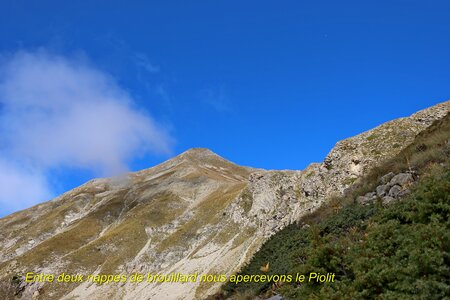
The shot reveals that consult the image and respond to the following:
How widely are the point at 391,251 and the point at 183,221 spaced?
9260 centimetres

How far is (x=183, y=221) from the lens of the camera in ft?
334

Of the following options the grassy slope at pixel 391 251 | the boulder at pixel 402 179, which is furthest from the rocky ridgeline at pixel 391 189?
the grassy slope at pixel 391 251

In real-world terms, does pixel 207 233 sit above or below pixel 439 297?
above

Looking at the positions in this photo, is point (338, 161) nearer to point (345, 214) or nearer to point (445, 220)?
point (345, 214)

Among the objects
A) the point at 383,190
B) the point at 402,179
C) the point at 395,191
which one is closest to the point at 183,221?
the point at 383,190

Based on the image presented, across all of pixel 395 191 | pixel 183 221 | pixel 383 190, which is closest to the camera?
pixel 395 191

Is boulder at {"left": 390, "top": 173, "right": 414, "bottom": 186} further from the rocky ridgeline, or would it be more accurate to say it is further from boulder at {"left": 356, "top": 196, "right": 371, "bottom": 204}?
boulder at {"left": 356, "top": 196, "right": 371, "bottom": 204}

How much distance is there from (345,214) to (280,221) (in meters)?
33.8

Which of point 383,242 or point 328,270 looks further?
point 328,270

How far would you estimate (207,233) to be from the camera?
8338 centimetres

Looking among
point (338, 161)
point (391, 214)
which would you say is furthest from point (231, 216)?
point (391, 214)

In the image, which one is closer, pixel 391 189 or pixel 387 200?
pixel 387 200

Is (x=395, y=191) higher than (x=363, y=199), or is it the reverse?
(x=363, y=199)

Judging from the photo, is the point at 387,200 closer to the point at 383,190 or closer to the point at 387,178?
the point at 383,190
